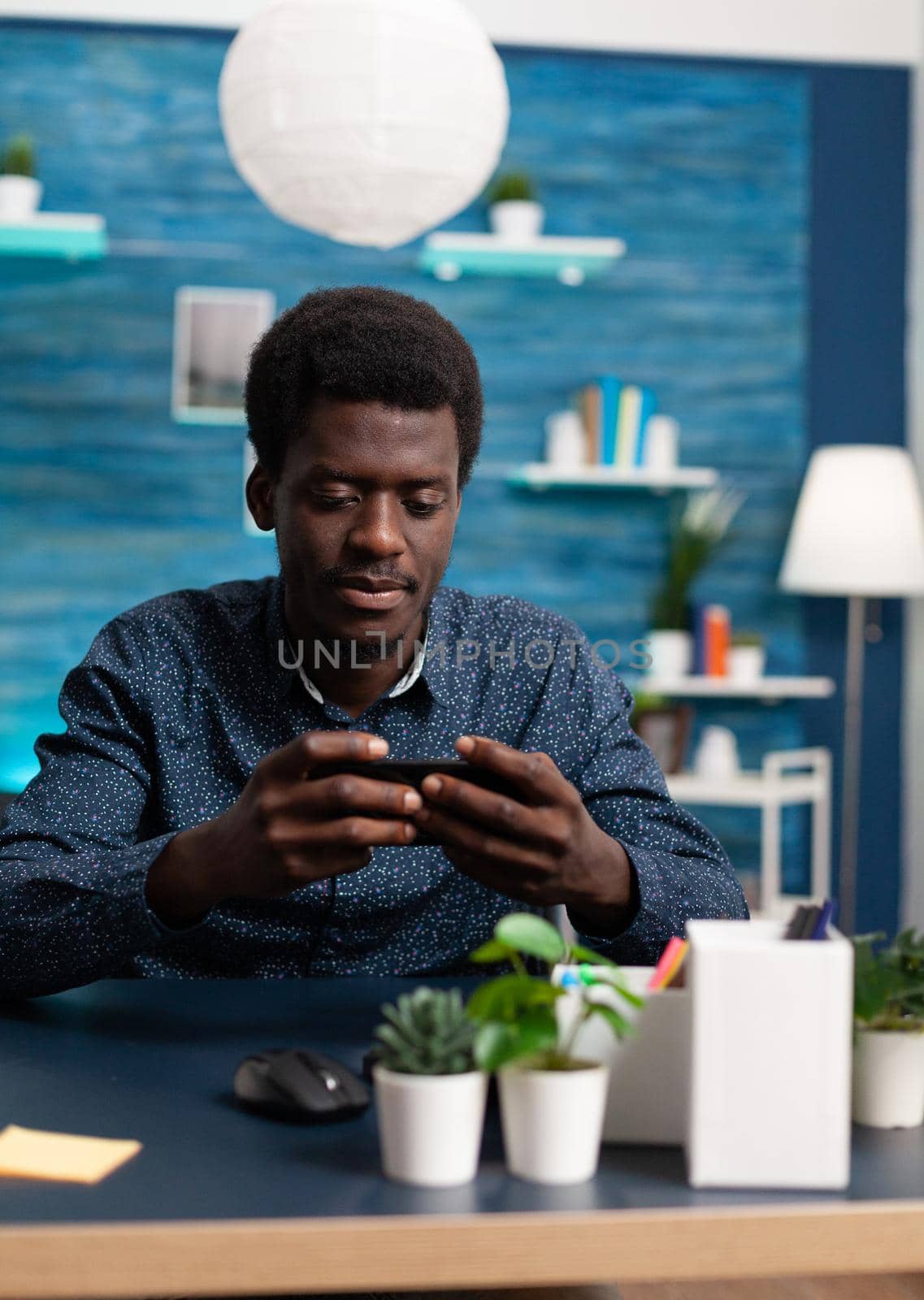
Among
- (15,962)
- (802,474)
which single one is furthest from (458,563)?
(15,962)

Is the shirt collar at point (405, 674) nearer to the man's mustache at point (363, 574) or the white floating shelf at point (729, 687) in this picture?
the man's mustache at point (363, 574)

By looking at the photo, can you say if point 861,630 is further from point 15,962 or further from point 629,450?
point 15,962

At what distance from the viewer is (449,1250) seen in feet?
2.43

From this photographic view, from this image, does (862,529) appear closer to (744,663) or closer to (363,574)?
(744,663)

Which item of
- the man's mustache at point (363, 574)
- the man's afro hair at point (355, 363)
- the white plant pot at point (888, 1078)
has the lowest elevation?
the white plant pot at point (888, 1078)

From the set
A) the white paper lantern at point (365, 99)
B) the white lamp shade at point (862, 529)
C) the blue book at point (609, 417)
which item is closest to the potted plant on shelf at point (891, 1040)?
the white paper lantern at point (365, 99)

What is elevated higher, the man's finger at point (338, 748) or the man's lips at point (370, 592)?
the man's lips at point (370, 592)

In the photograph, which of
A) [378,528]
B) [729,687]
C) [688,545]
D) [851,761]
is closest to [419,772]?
[378,528]

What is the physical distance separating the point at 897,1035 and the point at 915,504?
327 cm

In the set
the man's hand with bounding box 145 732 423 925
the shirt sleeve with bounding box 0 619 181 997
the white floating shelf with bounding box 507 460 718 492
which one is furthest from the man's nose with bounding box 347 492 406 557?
the white floating shelf with bounding box 507 460 718 492

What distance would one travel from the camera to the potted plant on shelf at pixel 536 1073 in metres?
0.79

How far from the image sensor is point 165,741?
1520 millimetres

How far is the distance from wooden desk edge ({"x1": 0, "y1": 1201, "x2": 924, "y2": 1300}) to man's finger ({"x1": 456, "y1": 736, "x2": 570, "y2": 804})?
0.33 m

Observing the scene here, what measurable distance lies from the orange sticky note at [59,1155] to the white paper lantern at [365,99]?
1.81 m
